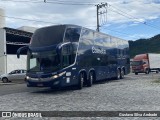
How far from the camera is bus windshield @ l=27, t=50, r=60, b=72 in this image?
779 inches

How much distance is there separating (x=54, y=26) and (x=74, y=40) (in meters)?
1.58

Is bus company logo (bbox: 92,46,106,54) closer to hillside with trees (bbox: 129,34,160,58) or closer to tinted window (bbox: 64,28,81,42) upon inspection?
tinted window (bbox: 64,28,81,42)

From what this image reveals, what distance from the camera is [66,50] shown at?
20.4 metres

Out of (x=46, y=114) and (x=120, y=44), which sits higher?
(x=120, y=44)

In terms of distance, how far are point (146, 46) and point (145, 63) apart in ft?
248

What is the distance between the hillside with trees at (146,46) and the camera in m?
121

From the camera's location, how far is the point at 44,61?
20.1m

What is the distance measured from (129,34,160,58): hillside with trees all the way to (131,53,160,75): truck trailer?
5946 cm

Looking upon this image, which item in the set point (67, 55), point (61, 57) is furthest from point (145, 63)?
point (61, 57)

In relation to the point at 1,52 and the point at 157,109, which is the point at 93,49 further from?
the point at 1,52

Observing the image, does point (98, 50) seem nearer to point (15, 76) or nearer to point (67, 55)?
point (67, 55)

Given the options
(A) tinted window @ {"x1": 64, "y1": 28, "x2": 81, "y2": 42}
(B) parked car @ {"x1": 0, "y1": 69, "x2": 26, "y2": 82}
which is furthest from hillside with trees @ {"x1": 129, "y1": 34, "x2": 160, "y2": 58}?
(A) tinted window @ {"x1": 64, "y1": 28, "x2": 81, "y2": 42}

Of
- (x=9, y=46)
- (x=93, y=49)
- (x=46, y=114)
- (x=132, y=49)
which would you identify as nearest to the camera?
(x=46, y=114)

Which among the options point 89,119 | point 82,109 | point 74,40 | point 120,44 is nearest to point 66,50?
point 74,40
